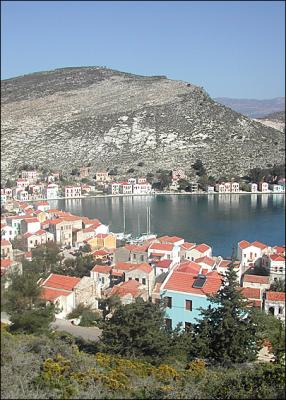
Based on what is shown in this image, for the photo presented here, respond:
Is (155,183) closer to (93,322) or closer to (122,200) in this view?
(122,200)

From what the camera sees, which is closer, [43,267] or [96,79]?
[43,267]

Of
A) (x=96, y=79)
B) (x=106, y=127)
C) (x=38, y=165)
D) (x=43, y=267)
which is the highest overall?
(x=96, y=79)

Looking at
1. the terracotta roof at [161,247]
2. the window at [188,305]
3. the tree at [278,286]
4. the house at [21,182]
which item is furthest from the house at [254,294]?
the house at [21,182]

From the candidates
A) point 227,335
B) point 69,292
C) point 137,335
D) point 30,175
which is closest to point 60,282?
point 69,292

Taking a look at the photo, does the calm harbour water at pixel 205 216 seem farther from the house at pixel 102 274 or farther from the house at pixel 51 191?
the house at pixel 102 274

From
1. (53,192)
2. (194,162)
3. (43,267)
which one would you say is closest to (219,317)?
(43,267)

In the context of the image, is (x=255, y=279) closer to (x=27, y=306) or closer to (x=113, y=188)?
(x=27, y=306)

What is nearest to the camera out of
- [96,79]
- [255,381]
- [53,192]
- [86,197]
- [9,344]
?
[9,344]
